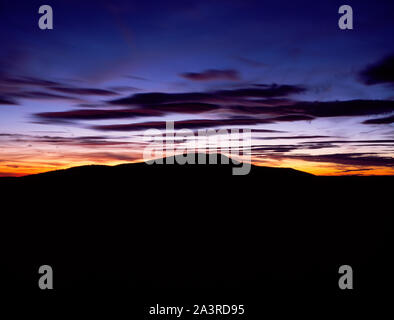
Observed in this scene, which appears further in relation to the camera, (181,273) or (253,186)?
(253,186)

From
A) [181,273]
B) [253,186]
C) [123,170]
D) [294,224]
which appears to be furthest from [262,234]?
[123,170]

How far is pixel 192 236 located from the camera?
51.3ft

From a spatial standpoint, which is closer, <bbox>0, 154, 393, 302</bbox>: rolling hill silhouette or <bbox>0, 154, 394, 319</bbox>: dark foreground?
<bbox>0, 154, 394, 319</bbox>: dark foreground

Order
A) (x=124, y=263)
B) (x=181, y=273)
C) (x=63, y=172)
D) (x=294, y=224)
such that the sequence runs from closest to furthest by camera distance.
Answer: (x=181, y=273), (x=124, y=263), (x=294, y=224), (x=63, y=172)

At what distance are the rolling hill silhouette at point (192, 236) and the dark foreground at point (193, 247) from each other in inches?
2.3

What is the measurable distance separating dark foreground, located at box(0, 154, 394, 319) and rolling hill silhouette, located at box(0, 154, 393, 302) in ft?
0.19

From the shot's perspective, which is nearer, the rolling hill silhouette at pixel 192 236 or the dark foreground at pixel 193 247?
the dark foreground at pixel 193 247

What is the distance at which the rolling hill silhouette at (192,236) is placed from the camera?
10.2 m

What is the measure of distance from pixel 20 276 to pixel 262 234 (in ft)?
36.4

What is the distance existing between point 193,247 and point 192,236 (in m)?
1.97

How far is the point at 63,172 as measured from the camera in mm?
41156

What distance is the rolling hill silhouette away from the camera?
33.3 feet
